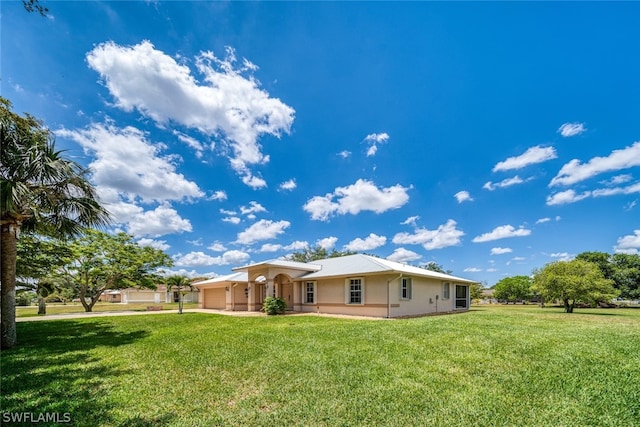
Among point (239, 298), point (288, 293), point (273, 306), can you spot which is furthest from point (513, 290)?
point (273, 306)

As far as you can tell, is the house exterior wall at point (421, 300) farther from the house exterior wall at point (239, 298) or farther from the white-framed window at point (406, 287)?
the house exterior wall at point (239, 298)

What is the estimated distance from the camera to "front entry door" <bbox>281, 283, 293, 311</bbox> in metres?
21.8

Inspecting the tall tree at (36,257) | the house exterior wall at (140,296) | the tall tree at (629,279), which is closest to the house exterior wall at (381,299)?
the tall tree at (36,257)

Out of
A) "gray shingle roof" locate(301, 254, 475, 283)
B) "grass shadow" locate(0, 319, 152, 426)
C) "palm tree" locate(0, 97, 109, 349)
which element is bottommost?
"grass shadow" locate(0, 319, 152, 426)

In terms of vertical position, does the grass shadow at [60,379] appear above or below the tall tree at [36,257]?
below

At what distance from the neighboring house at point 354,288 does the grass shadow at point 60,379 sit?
35.7ft

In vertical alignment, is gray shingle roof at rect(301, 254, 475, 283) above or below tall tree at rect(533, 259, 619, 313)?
above

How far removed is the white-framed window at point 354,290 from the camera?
16938 millimetres

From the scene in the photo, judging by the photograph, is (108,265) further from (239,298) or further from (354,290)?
(354,290)

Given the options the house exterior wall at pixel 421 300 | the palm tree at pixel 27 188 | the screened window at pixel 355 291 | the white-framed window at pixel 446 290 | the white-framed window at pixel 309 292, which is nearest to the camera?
the palm tree at pixel 27 188

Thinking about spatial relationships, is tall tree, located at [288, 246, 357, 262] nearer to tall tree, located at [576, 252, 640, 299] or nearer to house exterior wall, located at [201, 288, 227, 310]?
house exterior wall, located at [201, 288, 227, 310]

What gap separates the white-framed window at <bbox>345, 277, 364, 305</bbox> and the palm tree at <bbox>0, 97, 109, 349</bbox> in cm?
1269

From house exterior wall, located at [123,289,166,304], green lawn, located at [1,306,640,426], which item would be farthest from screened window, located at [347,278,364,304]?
house exterior wall, located at [123,289,166,304]

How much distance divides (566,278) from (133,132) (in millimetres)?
28241
